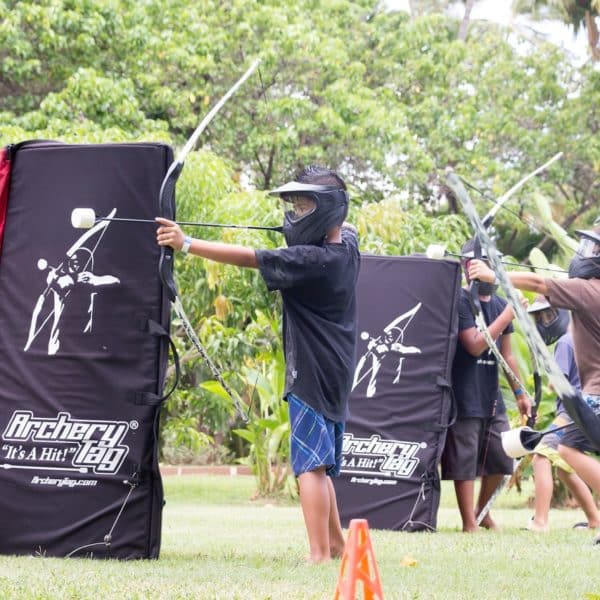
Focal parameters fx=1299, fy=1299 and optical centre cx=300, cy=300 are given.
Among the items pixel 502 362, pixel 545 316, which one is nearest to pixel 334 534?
pixel 502 362

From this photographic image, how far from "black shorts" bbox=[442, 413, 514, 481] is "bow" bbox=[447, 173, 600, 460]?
429 centimetres

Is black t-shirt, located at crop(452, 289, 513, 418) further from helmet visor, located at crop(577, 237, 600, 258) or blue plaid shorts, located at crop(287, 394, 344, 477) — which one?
blue plaid shorts, located at crop(287, 394, 344, 477)

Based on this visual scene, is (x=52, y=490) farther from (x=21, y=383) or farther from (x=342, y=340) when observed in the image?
(x=342, y=340)

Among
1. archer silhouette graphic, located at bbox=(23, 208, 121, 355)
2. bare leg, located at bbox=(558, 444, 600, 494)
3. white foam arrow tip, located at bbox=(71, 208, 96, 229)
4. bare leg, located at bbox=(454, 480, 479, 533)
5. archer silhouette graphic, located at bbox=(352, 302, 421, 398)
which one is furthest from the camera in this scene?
archer silhouette graphic, located at bbox=(352, 302, 421, 398)

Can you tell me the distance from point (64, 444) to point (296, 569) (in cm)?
141

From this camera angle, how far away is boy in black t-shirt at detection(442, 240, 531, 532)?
8.72 metres

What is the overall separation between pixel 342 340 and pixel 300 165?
14.6 m

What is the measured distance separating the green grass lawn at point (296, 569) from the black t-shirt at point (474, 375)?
33.3 inches

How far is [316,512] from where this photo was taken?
6027 mm

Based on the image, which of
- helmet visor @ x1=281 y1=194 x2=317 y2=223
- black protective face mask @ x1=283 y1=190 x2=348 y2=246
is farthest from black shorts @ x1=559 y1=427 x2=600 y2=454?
helmet visor @ x1=281 y1=194 x2=317 y2=223

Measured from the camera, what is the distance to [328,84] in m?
21.3

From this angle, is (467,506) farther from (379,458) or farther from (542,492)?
(542,492)

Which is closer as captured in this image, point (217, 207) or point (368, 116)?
point (217, 207)

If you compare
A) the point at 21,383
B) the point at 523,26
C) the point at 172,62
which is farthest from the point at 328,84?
the point at 21,383
